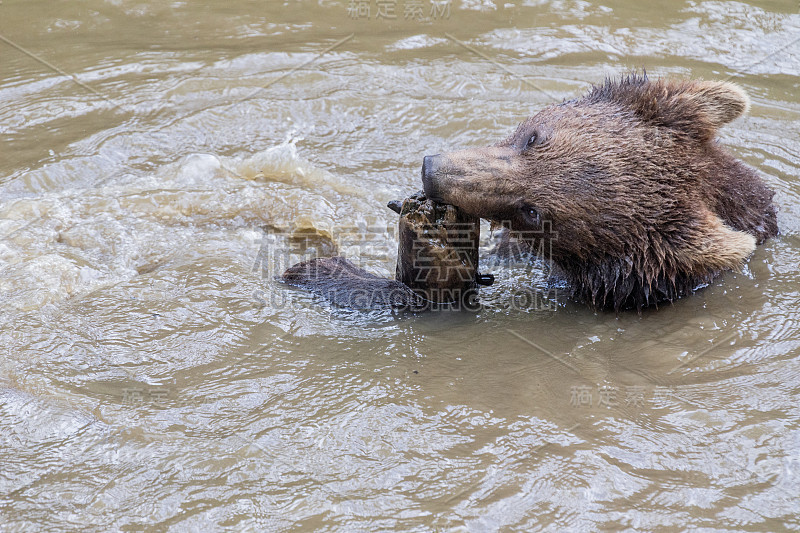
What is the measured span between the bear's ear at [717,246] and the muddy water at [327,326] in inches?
19.2

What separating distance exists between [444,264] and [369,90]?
3.56 meters

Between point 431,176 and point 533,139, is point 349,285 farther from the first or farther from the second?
point 533,139

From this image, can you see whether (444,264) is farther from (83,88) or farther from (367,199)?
(83,88)

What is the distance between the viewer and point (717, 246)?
4273mm

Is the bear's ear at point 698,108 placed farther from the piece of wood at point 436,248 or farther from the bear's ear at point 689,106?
the piece of wood at point 436,248

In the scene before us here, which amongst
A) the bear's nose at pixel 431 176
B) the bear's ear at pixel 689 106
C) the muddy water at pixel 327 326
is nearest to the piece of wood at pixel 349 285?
the muddy water at pixel 327 326

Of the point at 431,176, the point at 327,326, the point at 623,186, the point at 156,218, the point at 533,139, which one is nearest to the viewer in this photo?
the point at 431,176

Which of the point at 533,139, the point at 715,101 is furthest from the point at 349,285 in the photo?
the point at 715,101

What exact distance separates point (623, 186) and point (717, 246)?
603 millimetres

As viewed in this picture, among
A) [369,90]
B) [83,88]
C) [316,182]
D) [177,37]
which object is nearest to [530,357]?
[316,182]

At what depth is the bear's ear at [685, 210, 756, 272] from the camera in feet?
14.0

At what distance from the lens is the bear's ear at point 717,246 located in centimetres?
427

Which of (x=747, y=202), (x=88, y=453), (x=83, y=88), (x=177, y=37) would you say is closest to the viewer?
(x=88, y=453)

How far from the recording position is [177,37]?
8.55 metres
